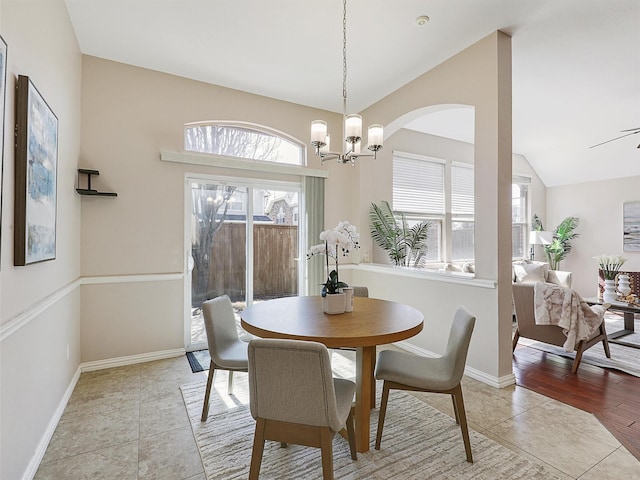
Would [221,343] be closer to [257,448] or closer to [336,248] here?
[257,448]

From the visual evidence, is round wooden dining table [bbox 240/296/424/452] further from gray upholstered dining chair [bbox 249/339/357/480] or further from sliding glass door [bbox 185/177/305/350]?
sliding glass door [bbox 185/177/305/350]

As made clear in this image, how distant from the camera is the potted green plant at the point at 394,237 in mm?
4449

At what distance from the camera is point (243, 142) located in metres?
4.07

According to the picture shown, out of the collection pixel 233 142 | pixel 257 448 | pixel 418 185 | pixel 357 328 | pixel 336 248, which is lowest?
pixel 257 448

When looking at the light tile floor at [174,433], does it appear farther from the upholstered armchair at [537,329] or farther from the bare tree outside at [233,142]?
the bare tree outside at [233,142]

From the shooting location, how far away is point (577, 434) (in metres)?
2.13

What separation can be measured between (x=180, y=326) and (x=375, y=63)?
3513 millimetres

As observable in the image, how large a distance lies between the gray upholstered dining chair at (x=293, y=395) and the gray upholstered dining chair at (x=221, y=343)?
Answer: 69 cm

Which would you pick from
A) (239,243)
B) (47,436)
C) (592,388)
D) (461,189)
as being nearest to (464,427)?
(592,388)

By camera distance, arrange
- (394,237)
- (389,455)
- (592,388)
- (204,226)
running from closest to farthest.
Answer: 1. (389,455)
2. (592,388)
3. (204,226)
4. (394,237)

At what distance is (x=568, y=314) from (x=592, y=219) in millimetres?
4781

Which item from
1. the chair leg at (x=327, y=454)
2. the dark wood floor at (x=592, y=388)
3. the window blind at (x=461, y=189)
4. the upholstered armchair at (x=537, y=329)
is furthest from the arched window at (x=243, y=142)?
the dark wood floor at (x=592, y=388)

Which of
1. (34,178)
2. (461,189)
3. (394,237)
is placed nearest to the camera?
Result: (34,178)

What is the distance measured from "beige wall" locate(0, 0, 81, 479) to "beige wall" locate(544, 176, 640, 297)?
8275mm
